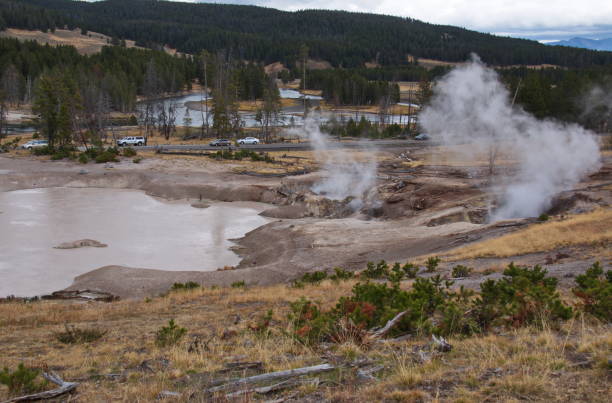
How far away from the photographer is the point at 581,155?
46469 mm

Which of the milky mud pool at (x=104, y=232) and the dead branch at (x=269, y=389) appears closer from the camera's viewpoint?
the dead branch at (x=269, y=389)

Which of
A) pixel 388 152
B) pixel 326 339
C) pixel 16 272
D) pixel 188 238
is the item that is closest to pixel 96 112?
pixel 388 152

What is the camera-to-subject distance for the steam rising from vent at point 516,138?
39844 millimetres

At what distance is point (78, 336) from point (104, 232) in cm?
2984

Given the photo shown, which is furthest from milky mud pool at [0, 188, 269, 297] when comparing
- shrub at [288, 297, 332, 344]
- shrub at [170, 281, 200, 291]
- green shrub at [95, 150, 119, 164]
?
shrub at [288, 297, 332, 344]

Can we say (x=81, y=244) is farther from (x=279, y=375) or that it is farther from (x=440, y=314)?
(x=279, y=375)

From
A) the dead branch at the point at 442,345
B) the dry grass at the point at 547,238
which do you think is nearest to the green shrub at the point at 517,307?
the dead branch at the point at 442,345


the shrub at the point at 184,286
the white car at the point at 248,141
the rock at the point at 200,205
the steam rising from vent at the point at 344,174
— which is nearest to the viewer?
the shrub at the point at 184,286

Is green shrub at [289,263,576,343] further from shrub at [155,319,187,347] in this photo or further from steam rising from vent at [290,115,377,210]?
steam rising from vent at [290,115,377,210]

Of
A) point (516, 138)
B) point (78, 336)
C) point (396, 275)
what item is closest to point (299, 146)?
point (516, 138)

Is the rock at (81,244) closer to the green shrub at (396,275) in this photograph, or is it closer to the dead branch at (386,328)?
the green shrub at (396,275)

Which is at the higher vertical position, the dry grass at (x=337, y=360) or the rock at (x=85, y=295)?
the dry grass at (x=337, y=360)

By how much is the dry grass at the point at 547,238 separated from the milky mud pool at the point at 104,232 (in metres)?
16.1

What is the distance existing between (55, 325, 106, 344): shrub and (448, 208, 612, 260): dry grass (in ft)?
57.8
